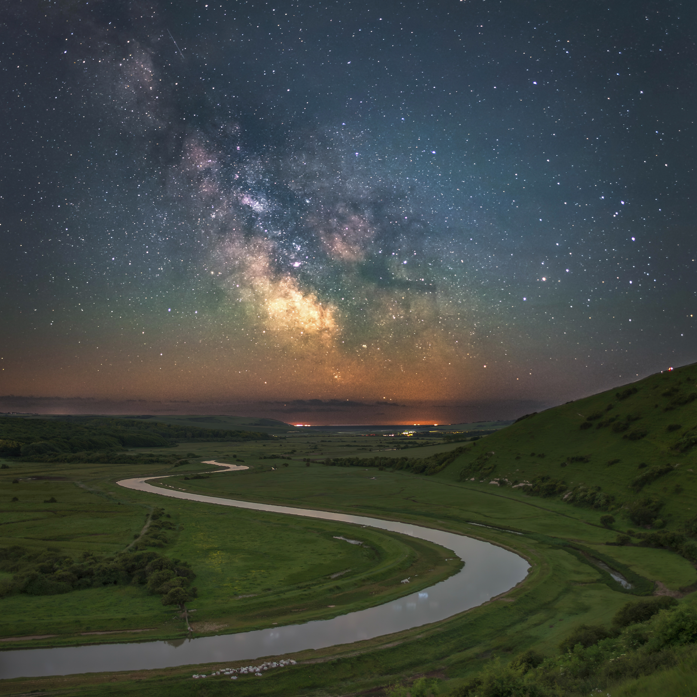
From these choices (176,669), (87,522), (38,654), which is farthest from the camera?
(87,522)

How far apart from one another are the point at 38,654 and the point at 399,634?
20.9m

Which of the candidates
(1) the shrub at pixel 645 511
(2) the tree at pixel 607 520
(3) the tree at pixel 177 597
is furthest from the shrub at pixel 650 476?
(3) the tree at pixel 177 597

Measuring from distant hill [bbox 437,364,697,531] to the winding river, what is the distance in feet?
81.5

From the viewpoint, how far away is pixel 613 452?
75625 millimetres

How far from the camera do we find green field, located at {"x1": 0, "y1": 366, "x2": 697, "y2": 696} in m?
23.5

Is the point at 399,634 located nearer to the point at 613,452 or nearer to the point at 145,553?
the point at 145,553

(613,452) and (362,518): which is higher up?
(613,452)

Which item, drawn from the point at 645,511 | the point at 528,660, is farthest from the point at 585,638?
the point at 645,511

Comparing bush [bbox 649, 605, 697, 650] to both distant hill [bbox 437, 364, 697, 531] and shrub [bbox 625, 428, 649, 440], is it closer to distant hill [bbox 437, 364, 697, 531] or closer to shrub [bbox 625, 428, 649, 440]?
distant hill [bbox 437, 364, 697, 531]

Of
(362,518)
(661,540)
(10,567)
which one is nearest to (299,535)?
(362,518)

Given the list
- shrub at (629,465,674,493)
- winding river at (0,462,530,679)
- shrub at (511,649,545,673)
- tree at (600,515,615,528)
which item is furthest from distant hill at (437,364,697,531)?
shrub at (511,649,545,673)

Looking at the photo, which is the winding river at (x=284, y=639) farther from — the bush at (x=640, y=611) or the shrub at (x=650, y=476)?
the shrub at (x=650, y=476)

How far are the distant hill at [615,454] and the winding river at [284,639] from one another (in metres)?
24.8

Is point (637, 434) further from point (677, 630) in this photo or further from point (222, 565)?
point (222, 565)
